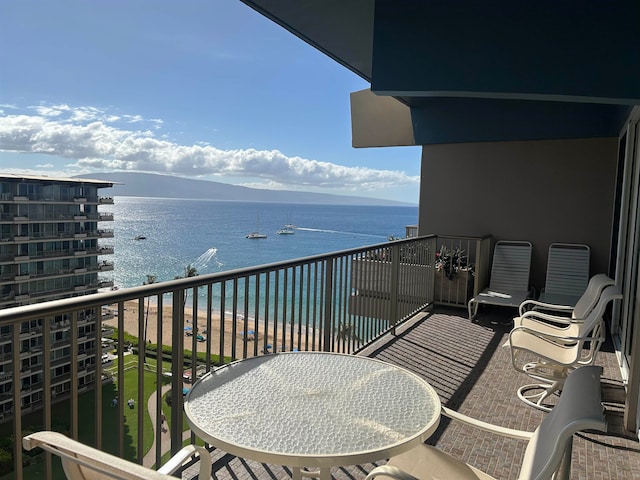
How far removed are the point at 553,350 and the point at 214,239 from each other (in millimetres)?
58129

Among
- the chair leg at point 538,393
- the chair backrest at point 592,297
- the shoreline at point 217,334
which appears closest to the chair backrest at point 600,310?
the chair backrest at point 592,297

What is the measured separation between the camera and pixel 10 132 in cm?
6750

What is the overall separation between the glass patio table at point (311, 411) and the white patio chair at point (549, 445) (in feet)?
0.42

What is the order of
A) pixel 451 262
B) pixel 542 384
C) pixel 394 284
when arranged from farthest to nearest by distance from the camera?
1. pixel 451 262
2. pixel 394 284
3. pixel 542 384

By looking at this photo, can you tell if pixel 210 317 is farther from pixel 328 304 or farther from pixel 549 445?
pixel 549 445

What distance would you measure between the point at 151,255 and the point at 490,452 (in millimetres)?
50232

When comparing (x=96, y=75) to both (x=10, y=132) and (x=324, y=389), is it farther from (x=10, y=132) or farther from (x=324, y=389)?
(x=324, y=389)

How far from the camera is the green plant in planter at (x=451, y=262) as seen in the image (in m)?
6.41

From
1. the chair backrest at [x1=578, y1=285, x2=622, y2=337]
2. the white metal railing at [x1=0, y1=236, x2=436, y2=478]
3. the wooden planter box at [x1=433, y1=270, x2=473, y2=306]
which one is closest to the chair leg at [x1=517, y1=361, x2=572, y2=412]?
the chair backrest at [x1=578, y1=285, x2=622, y2=337]

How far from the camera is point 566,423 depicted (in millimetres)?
1193

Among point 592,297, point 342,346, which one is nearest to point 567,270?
point 592,297

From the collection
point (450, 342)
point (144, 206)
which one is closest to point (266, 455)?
point (450, 342)

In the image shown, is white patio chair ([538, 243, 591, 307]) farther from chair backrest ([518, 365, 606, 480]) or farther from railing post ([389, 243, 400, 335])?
chair backrest ([518, 365, 606, 480])

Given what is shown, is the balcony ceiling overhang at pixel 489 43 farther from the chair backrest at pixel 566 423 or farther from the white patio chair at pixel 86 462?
the white patio chair at pixel 86 462
